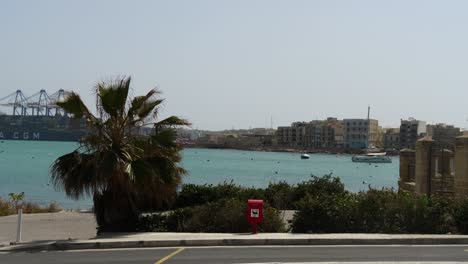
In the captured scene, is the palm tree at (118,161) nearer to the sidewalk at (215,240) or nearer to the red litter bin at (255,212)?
the sidewalk at (215,240)

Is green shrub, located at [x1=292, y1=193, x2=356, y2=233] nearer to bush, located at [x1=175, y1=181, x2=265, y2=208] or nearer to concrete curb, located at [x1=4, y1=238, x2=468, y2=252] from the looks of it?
concrete curb, located at [x1=4, y1=238, x2=468, y2=252]

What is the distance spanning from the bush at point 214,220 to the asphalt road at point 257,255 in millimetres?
2315

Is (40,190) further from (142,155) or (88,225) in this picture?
(142,155)

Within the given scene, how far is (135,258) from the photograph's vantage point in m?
12.1

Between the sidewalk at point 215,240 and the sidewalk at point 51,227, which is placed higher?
the sidewalk at point 215,240

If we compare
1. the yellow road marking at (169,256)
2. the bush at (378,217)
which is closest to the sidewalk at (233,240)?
the yellow road marking at (169,256)

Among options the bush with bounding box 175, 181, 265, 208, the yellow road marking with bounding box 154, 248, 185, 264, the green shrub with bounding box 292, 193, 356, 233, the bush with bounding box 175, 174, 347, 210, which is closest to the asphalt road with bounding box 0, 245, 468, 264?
the yellow road marking with bounding box 154, 248, 185, 264

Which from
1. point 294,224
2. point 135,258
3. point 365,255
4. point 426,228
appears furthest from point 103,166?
point 426,228

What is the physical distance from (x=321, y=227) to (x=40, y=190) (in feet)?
144

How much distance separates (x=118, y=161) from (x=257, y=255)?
14.9 ft

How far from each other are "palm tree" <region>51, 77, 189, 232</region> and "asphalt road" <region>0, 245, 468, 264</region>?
2438 mm

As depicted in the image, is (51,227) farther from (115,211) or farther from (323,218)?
(323,218)

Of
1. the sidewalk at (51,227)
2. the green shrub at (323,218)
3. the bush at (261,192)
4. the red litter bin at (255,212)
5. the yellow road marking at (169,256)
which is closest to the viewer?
the yellow road marking at (169,256)

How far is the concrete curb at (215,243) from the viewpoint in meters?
13.6
